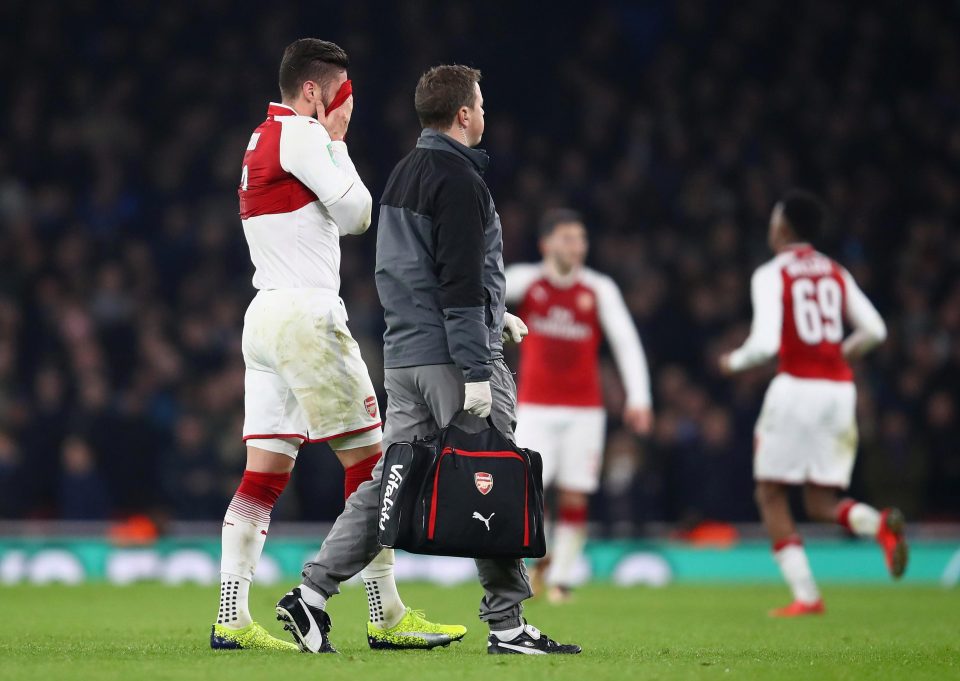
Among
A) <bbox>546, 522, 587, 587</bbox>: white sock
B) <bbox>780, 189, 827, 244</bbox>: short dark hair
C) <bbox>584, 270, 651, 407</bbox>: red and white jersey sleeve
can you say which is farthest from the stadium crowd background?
<bbox>780, 189, 827, 244</bbox>: short dark hair

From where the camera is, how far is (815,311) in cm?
893

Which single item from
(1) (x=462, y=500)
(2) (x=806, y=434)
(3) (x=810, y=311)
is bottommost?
(1) (x=462, y=500)

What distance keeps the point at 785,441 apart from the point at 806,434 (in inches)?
5.3

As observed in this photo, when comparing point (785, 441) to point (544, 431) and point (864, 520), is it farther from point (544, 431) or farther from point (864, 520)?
point (544, 431)

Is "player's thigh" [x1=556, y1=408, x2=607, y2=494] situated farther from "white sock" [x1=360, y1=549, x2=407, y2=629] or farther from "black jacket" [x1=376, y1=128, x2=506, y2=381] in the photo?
"black jacket" [x1=376, y1=128, x2=506, y2=381]

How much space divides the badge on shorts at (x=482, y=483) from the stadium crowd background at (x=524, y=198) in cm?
862

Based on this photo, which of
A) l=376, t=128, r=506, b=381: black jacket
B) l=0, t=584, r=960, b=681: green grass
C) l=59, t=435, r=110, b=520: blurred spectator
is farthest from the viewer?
l=59, t=435, r=110, b=520: blurred spectator

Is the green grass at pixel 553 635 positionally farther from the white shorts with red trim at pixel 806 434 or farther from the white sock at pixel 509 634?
the white shorts with red trim at pixel 806 434

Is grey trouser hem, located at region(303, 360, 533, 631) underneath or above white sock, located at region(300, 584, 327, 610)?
above

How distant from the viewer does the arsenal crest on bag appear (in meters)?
5.24

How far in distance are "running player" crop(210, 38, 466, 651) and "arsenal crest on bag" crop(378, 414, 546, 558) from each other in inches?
18.9

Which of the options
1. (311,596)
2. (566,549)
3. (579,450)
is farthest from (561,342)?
(311,596)

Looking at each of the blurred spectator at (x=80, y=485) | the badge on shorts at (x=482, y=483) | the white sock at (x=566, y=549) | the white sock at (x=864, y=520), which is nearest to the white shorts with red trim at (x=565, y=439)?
the white sock at (x=566, y=549)

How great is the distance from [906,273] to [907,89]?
11.9ft
